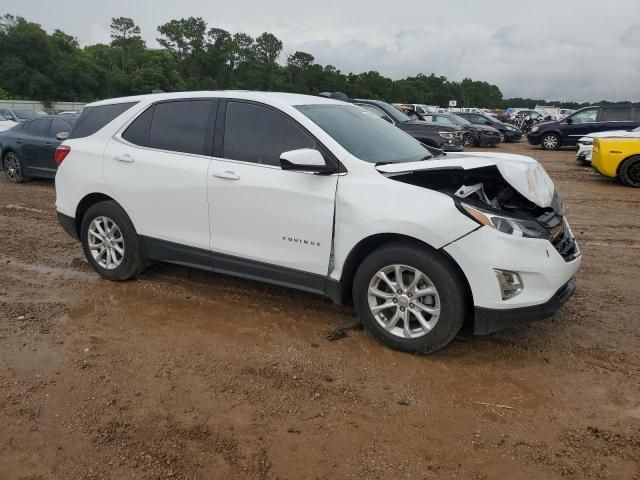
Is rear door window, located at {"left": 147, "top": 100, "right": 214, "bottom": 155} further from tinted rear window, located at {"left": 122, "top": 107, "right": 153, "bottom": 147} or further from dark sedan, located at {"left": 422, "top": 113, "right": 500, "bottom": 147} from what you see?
dark sedan, located at {"left": 422, "top": 113, "right": 500, "bottom": 147}

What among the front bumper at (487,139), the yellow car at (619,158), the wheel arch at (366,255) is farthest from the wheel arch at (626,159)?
the front bumper at (487,139)

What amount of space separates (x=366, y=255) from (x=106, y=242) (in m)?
2.68

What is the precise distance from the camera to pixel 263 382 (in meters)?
3.39

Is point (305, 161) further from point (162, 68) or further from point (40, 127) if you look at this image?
point (162, 68)

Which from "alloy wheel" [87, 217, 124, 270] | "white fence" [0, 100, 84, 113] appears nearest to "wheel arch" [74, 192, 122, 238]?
"alloy wheel" [87, 217, 124, 270]

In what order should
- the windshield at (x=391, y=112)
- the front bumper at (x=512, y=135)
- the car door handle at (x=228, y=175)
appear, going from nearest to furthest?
the car door handle at (x=228, y=175), the windshield at (x=391, y=112), the front bumper at (x=512, y=135)

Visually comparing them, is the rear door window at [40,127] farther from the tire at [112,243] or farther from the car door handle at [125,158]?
A: the car door handle at [125,158]

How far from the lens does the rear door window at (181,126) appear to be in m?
4.45

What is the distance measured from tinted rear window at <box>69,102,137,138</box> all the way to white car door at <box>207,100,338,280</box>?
1255 mm

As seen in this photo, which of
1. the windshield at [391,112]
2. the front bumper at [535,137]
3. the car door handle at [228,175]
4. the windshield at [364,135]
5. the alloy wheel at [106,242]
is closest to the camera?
the windshield at [364,135]

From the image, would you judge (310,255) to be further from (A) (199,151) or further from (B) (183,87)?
(B) (183,87)

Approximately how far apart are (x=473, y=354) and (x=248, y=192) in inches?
80.2

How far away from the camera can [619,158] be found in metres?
11.1

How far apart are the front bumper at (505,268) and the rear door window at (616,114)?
1808cm
